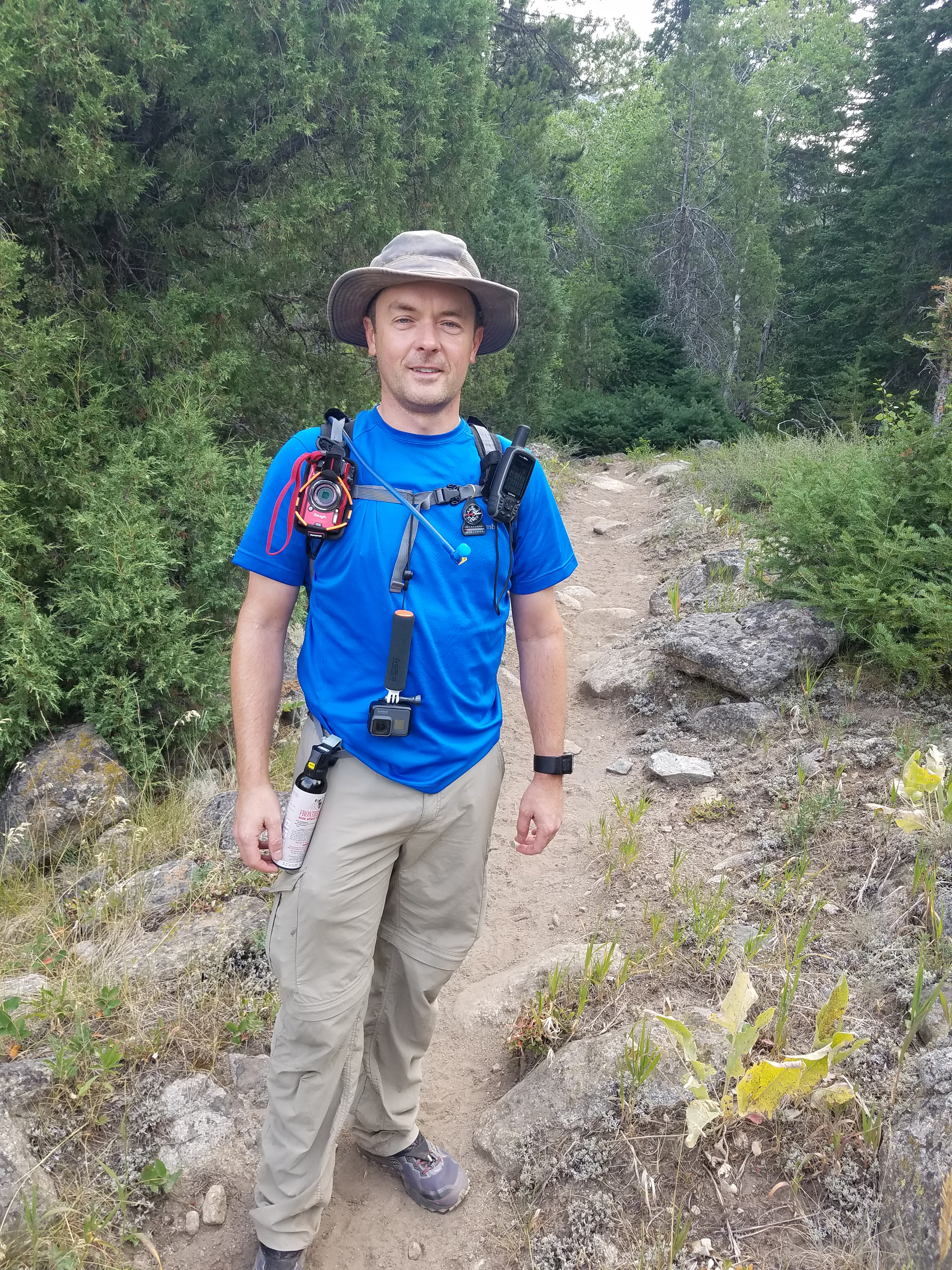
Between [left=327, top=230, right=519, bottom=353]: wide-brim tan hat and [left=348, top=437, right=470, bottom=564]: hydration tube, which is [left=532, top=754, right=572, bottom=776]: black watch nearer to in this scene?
[left=348, top=437, right=470, bottom=564]: hydration tube

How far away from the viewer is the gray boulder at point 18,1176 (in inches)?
82.0

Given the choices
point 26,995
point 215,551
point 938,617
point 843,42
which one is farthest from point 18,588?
point 843,42

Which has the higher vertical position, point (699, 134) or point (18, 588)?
point (699, 134)

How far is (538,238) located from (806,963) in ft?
47.8

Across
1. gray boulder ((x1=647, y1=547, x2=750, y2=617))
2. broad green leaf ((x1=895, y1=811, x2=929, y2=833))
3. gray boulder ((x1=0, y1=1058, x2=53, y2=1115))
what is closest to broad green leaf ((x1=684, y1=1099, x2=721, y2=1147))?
broad green leaf ((x1=895, y1=811, x2=929, y2=833))

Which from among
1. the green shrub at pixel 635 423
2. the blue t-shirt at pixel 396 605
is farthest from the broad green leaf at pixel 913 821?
the green shrub at pixel 635 423

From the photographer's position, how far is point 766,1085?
7.21 feet

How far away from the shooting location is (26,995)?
2.89 metres

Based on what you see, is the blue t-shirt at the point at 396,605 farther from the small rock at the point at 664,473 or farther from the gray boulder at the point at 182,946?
the small rock at the point at 664,473

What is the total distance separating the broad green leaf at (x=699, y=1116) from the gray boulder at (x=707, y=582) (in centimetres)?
446

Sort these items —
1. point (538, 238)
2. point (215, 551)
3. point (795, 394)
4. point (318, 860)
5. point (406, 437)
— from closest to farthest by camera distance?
point (318, 860), point (406, 437), point (215, 551), point (538, 238), point (795, 394)

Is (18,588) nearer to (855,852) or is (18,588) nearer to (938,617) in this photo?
(855,852)

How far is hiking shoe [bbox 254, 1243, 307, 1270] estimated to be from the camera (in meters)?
2.12

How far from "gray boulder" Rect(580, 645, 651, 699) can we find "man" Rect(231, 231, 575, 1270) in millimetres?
3465
